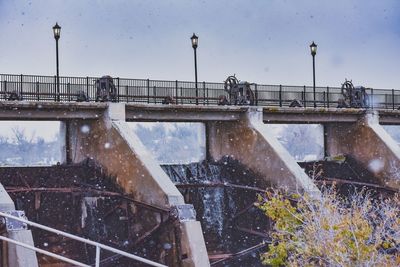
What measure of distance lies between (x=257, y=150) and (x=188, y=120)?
2971 millimetres

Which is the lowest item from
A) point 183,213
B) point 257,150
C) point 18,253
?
point 18,253

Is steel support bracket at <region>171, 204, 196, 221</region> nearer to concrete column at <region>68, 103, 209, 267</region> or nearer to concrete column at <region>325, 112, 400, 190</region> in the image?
concrete column at <region>68, 103, 209, 267</region>

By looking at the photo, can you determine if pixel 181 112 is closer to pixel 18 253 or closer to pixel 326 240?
pixel 326 240

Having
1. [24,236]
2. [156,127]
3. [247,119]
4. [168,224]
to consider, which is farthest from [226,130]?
[156,127]

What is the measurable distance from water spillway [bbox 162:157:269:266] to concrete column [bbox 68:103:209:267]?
2693 mm

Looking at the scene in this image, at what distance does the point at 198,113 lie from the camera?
29500 mm

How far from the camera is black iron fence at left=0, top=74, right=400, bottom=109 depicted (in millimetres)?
27438

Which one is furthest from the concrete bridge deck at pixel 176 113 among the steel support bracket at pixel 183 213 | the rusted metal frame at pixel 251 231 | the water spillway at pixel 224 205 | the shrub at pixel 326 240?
the shrub at pixel 326 240

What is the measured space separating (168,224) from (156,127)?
179ft

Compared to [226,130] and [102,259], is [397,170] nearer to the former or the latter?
[226,130]

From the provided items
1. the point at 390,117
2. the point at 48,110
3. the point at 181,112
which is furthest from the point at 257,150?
the point at 390,117

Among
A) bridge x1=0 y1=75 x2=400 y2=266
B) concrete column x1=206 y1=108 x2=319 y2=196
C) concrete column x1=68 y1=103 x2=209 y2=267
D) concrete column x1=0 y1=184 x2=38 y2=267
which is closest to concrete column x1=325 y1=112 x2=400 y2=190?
bridge x1=0 y1=75 x2=400 y2=266

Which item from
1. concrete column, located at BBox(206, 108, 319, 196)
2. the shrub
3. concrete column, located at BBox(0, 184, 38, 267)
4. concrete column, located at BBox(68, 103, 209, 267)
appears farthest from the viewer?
concrete column, located at BBox(206, 108, 319, 196)

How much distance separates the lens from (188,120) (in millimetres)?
29359
